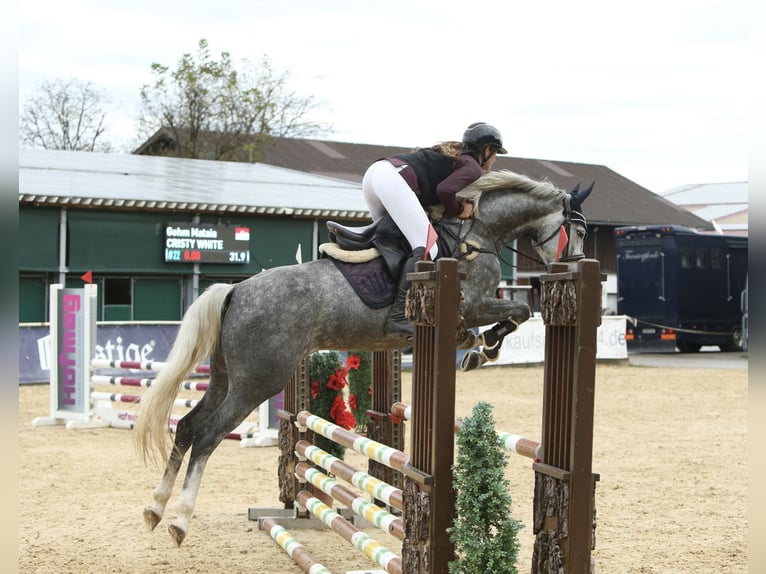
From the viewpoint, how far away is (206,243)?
18.1 meters

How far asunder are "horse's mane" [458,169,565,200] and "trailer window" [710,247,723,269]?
1618cm

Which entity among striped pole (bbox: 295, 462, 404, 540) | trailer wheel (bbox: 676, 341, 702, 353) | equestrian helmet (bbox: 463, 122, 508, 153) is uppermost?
equestrian helmet (bbox: 463, 122, 508, 153)

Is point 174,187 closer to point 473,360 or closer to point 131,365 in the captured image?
point 131,365

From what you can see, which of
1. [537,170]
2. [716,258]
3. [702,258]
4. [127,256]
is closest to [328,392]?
[127,256]

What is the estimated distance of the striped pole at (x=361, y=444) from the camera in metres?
3.16

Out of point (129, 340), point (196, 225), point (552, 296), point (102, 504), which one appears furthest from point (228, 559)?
point (196, 225)

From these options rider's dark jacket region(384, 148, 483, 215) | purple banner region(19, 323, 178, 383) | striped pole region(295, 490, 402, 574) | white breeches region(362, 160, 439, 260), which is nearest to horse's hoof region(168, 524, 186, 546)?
striped pole region(295, 490, 402, 574)

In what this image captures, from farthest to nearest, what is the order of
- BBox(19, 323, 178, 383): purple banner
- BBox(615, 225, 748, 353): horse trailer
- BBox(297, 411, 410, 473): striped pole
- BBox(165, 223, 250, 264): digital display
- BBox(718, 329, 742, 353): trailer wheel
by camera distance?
1. BBox(718, 329, 742, 353): trailer wheel
2. BBox(615, 225, 748, 353): horse trailer
3. BBox(165, 223, 250, 264): digital display
4. BBox(19, 323, 178, 383): purple banner
5. BBox(297, 411, 410, 473): striped pole

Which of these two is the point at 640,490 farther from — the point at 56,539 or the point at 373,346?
the point at 56,539

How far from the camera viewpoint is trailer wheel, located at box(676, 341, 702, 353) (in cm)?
1984

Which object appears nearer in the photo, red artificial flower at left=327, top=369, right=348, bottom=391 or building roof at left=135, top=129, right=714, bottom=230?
red artificial flower at left=327, top=369, right=348, bottom=391

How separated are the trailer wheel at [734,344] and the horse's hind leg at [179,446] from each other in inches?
706

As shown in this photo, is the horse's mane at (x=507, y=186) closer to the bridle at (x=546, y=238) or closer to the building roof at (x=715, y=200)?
the bridle at (x=546, y=238)

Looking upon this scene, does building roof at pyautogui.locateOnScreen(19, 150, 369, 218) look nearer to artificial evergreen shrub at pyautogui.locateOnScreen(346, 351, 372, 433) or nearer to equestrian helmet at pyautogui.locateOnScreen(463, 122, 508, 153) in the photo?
artificial evergreen shrub at pyautogui.locateOnScreen(346, 351, 372, 433)
